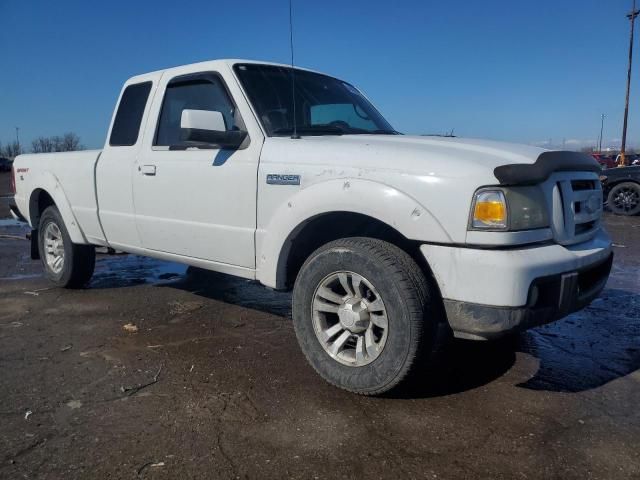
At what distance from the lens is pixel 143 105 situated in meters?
4.69

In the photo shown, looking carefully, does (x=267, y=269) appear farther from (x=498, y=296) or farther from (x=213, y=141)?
(x=498, y=296)

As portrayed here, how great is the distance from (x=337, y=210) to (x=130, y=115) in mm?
2683

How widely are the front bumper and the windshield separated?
5.07 ft

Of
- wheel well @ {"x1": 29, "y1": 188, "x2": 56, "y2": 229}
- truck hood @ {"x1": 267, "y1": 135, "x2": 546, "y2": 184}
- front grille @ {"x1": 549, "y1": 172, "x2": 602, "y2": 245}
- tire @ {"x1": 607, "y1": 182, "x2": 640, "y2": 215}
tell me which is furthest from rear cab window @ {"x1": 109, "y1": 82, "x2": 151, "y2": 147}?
tire @ {"x1": 607, "y1": 182, "x2": 640, "y2": 215}

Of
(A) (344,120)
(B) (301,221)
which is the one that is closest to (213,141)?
(B) (301,221)

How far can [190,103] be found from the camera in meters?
4.34

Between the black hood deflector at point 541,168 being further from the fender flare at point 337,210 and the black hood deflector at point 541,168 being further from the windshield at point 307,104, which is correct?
the windshield at point 307,104

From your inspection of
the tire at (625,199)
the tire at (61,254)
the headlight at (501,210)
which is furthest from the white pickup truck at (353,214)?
the tire at (625,199)

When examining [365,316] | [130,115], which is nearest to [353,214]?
[365,316]

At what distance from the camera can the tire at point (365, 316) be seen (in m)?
2.77

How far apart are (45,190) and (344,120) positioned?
11.0 ft

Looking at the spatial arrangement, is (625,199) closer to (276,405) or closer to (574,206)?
(574,206)

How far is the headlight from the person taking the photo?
2.60 m

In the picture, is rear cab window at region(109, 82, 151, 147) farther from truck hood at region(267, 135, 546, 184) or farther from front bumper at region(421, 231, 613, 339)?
front bumper at region(421, 231, 613, 339)
